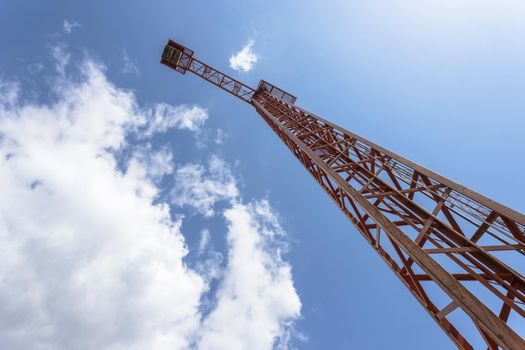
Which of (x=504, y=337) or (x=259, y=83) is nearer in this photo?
(x=504, y=337)

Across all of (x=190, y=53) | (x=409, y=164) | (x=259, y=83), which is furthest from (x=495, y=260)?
(x=190, y=53)

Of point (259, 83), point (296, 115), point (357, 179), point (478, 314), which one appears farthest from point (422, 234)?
point (259, 83)

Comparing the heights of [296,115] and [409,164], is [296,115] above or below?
above

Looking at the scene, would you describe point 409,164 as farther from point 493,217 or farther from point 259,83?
point 259,83

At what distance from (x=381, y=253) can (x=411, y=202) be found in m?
1.43

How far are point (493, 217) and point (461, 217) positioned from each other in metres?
0.95

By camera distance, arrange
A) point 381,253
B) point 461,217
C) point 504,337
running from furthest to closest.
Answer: point 381,253, point 461,217, point 504,337

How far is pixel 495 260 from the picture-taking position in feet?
15.1

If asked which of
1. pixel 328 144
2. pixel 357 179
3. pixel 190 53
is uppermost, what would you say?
pixel 190 53

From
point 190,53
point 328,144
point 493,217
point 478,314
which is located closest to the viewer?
point 478,314

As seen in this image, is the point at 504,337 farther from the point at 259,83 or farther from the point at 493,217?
the point at 259,83

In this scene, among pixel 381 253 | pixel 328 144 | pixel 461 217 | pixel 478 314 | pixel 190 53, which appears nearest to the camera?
pixel 478 314

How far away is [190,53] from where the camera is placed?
2336 centimetres

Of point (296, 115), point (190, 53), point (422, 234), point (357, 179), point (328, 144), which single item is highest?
point (190, 53)
